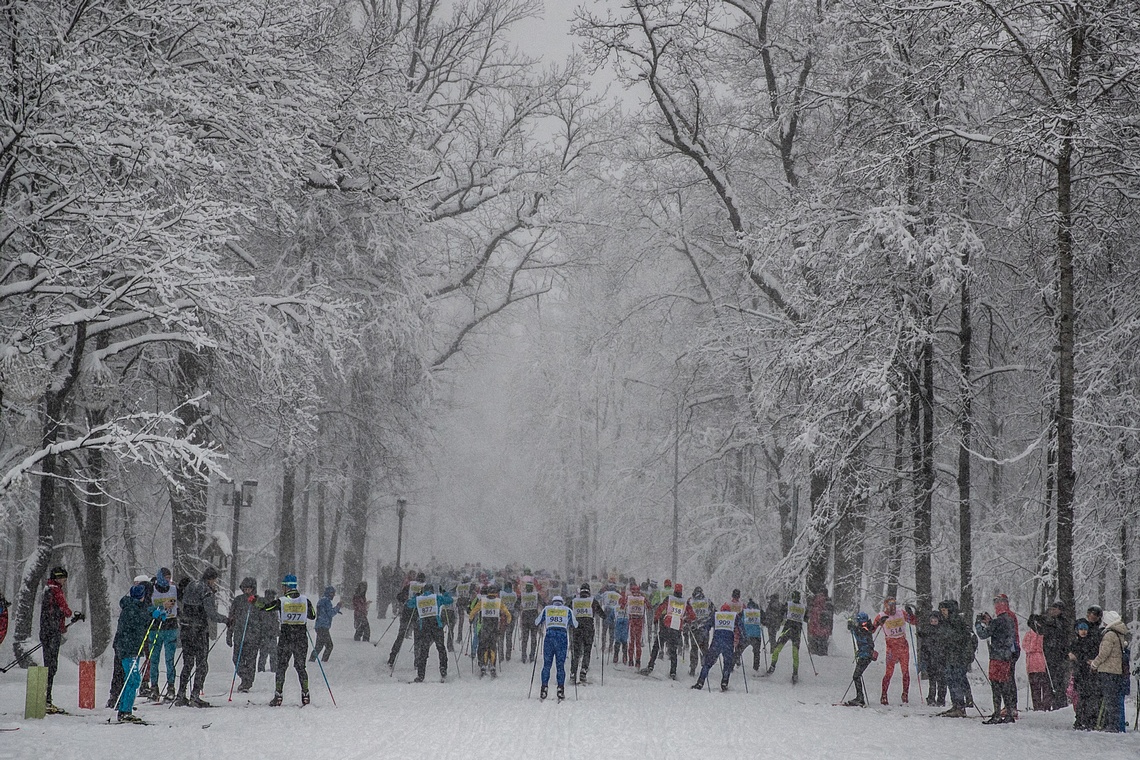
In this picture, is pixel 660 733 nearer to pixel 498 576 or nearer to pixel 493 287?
pixel 493 287

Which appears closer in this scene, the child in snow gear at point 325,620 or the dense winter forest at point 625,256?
the dense winter forest at point 625,256

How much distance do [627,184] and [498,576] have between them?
46.5ft

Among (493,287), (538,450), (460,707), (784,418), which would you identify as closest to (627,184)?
(493,287)

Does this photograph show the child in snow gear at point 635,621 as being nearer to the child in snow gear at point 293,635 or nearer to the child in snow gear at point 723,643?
the child in snow gear at point 723,643

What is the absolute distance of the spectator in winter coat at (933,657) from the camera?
Answer: 51.1 ft

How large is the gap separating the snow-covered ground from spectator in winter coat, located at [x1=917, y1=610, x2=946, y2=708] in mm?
461

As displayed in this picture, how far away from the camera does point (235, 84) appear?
517 inches

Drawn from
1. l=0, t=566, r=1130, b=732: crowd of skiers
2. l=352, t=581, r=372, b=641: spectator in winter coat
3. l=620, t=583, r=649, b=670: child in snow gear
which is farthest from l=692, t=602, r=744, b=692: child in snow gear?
l=352, t=581, r=372, b=641: spectator in winter coat

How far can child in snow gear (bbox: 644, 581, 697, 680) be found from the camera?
1889 cm

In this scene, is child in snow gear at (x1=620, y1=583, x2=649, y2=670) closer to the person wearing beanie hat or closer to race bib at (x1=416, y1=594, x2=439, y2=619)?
race bib at (x1=416, y1=594, x2=439, y2=619)

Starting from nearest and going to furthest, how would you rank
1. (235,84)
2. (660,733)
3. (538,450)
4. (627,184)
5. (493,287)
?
1. (660,733)
2. (235,84)
3. (627,184)
4. (493,287)
5. (538,450)

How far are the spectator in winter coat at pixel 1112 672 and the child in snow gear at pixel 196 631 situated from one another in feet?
38.1

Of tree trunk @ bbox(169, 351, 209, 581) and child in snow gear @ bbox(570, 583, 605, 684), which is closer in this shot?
child in snow gear @ bbox(570, 583, 605, 684)

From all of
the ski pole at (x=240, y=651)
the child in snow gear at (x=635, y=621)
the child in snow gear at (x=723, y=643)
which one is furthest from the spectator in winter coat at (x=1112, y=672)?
the ski pole at (x=240, y=651)
